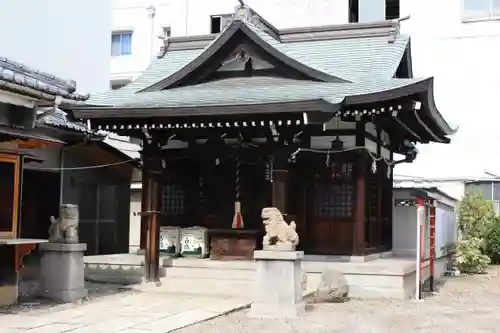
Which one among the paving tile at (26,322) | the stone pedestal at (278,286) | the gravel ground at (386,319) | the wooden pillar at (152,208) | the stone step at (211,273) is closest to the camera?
the paving tile at (26,322)

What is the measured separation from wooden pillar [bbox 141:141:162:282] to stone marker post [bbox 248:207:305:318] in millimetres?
3602

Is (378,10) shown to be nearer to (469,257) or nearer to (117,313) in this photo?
(469,257)

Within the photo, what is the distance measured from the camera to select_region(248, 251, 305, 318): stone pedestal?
1105cm

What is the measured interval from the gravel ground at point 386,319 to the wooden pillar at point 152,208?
321cm

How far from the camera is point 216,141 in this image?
1469 cm

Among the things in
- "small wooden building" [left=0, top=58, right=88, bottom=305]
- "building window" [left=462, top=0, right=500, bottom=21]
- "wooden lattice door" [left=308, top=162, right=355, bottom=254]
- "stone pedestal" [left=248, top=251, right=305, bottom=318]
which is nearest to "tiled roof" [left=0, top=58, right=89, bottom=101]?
"small wooden building" [left=0, top=58, right=88, bottom=305]

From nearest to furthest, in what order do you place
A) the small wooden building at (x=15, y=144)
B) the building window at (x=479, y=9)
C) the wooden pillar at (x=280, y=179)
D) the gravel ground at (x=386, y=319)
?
the gravel ground at (x=386, y=319), the small wooden building at (x=15, y=144), the wooden pillar at (x=280, y=179), the building window at (x=479, y=9)

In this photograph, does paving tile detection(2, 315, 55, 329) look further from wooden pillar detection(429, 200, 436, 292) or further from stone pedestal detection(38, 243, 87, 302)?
wooden pillar detection(429, 200, 436, 292)

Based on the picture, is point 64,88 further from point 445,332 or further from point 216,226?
point 445,332

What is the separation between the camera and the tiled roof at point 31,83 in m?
9.73

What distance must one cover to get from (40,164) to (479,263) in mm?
12209

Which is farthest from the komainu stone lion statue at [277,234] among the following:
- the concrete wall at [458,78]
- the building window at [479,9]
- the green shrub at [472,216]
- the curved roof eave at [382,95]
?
the building window at [479,9]

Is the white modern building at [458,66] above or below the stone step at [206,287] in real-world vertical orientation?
above

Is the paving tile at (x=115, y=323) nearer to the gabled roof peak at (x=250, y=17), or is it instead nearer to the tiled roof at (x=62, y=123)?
the tiled roof at (x=62, y=123)
